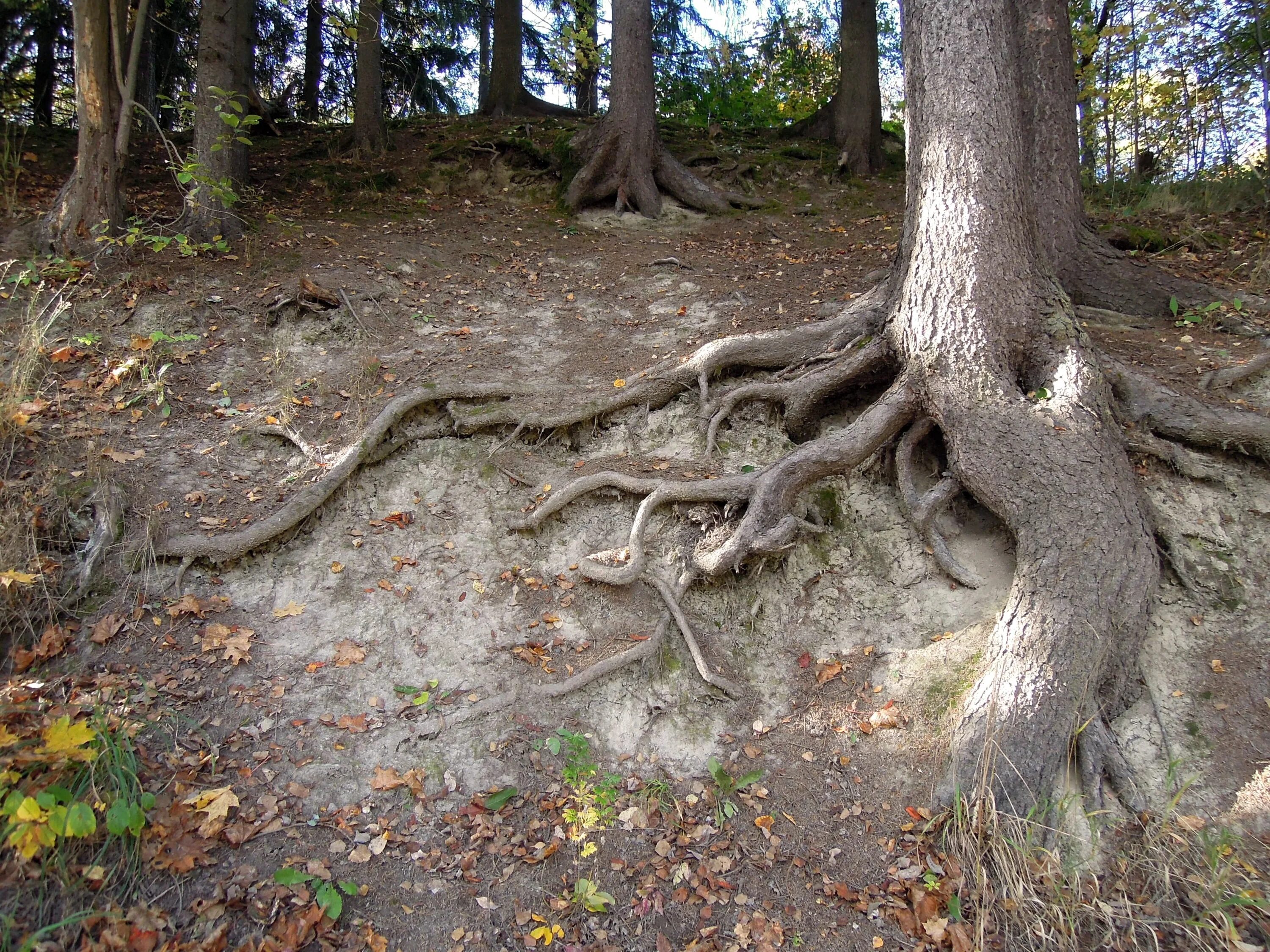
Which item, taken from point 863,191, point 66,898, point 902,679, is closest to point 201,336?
point 66,898

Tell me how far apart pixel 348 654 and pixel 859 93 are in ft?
37.8

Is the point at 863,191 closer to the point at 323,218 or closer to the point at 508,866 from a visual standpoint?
the point at 323,218

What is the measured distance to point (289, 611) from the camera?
16.1ft

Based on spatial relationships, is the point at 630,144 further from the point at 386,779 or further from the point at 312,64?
the point at 312,64

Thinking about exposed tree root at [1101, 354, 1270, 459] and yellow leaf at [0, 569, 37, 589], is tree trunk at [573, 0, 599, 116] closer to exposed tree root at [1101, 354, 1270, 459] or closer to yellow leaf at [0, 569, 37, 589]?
exposed tree root at [1101, 354, 1270, 459]

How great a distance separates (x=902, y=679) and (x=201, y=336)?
6346 millimetres

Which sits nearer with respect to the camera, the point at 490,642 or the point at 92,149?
the point at 490,642

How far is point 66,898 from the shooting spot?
316 centimetres

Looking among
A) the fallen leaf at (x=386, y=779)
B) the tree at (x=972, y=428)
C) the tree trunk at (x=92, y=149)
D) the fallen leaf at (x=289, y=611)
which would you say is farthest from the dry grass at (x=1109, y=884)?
the tree trunk at (x=92, y=149)

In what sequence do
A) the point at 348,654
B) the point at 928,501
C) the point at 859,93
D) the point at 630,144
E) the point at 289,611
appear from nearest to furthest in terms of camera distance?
the point at 348,654 → the point at 289,611 → the point at 928,501 → the point at 630,144 → the point at 859,93

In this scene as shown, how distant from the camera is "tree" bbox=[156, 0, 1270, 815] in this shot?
427 centimetres

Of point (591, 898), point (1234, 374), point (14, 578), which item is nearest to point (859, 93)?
point (1234, 374)

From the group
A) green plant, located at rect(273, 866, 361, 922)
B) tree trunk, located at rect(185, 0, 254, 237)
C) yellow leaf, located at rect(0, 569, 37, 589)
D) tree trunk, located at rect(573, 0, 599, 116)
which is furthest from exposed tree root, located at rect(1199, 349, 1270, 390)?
tree trunk, located at rect(185, 0, 254, 237)

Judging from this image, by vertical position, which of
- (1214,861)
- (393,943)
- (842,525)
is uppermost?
(842,525)
